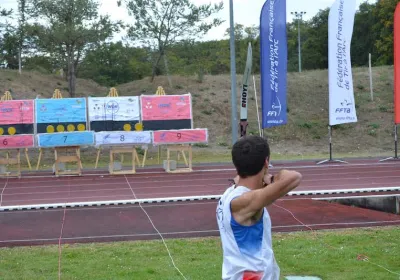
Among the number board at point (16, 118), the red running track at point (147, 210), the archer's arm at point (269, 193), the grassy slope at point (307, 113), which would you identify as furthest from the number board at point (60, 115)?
the archer's arm at point (269, 193)

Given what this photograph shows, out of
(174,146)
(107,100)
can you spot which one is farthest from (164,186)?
(107,100)

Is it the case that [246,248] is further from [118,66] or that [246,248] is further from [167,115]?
[118,66]

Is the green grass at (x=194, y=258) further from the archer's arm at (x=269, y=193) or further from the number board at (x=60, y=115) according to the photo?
the number board at (x=60, y=115)

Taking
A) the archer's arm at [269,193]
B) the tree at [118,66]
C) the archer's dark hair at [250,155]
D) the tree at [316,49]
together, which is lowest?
the archer's arm at [269,193]

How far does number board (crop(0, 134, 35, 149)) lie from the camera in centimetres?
1853

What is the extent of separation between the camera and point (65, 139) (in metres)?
A: 18.6

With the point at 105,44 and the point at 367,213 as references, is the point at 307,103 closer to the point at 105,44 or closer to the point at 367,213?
the point at 105,44

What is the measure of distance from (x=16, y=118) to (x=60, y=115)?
1257 mm

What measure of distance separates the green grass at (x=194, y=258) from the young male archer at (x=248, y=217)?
381cm

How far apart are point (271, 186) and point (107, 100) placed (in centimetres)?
1707

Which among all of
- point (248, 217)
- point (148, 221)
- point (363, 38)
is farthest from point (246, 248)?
point (363, 38)

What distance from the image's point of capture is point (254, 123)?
106ft

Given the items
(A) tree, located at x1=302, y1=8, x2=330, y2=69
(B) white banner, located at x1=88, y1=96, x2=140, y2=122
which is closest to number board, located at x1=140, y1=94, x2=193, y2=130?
(B) white banner, located at x1=88, y1=96, x2=140, y2=122

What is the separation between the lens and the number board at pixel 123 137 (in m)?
18.8
